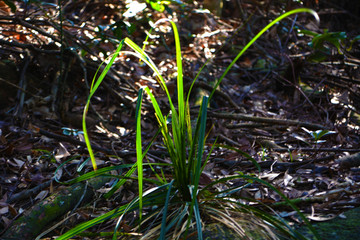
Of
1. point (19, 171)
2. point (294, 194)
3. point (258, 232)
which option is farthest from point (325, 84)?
point (19, 171)

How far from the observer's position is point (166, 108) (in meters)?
2.77

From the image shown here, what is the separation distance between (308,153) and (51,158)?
4.94 feet

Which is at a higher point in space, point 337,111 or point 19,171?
point 19,171

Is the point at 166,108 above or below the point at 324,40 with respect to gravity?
below

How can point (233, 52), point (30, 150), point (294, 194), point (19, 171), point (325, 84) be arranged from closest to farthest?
1. point (294, 194)
2. point (19, 171)
3. point (30, 150)
4. point (325, 84)
5. point (233, 52)

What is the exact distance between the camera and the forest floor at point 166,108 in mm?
1682

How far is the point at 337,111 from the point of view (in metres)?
2.90

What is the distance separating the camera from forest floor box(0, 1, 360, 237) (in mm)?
1682

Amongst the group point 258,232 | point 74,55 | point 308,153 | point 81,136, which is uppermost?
point 74,55

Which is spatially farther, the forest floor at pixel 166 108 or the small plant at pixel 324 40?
the small plant at pixel 324 40

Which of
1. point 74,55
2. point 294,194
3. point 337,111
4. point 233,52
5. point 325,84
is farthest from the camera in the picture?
point 233,52

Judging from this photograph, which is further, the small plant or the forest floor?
the small plant

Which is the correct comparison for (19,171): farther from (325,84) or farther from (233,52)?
(233,52)

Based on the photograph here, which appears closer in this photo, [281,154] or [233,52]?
[281,154]
